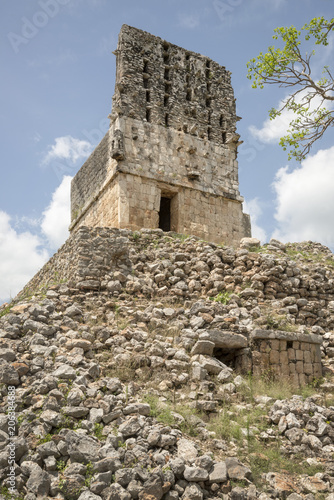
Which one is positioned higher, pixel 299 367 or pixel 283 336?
pixel 283 336

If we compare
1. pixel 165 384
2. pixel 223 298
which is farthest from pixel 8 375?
pixel 223 298

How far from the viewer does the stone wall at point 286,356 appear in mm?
7121

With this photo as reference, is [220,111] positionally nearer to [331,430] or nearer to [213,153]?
[213,153]

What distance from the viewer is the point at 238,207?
1380cm

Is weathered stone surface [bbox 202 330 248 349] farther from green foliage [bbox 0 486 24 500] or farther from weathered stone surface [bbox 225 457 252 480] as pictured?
green foliage [bbox 0 486 24 500]

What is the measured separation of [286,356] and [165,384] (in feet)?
7.33

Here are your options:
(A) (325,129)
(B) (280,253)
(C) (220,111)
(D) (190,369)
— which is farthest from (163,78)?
(D) (190,369)

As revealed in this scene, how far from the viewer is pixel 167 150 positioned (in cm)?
1280

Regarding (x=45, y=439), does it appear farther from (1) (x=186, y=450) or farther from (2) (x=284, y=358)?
(2) (x=284, y=358)

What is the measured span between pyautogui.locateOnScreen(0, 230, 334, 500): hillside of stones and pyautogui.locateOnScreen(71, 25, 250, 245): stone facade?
2.88 meters

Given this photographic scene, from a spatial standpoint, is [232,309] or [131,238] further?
[131,238]

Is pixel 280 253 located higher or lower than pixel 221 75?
lower

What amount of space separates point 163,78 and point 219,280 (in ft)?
24.4

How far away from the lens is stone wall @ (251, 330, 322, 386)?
7121mm
